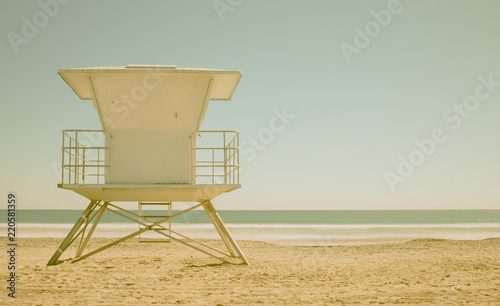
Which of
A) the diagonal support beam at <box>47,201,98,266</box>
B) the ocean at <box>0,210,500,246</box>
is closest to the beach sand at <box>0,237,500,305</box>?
the diagonal support beam at <box>47,201,98,266</box>

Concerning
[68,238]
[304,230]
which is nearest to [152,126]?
[68,238]

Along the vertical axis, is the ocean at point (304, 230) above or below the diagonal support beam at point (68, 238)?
below

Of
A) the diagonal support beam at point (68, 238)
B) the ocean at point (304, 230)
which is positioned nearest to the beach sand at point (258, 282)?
the diagonal support beam at point (68, 238)

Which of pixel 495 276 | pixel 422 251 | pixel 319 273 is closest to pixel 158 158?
pixel 319 273

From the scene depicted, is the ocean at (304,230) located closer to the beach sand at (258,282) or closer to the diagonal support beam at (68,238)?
the beach sand at (258,282)

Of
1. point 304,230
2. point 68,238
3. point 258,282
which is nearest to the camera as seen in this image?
point 258,282

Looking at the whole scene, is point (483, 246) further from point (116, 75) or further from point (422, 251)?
point (116, 75)

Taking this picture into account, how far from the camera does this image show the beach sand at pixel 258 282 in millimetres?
8227

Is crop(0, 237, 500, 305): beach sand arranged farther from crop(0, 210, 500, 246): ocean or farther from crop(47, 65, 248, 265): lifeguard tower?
crop(0, 210, 500, 246): ocean

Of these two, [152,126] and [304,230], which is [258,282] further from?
[304,230]

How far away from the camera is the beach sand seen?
27.0ft

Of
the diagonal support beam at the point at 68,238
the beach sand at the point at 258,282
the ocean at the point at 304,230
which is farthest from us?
the ocean at the point at 304,230

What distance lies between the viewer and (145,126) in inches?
429

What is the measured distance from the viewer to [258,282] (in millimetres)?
9844
